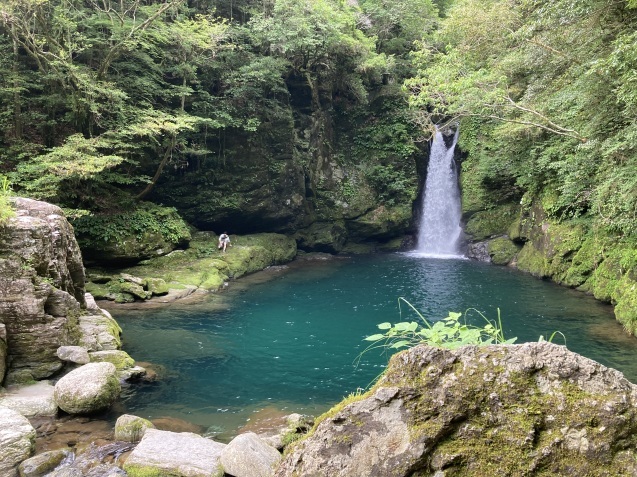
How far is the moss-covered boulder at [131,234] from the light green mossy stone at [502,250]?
16.2 m

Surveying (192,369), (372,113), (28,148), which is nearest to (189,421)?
(192,369)

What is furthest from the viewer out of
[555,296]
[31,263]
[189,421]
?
[555,296]

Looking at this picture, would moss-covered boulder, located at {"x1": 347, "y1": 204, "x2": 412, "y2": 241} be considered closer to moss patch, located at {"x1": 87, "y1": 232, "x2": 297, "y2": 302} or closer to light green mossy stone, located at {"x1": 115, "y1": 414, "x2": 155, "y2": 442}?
moss patch, located at {"x1": 87, "y1": 232, "x2": 297, "y2": 302}

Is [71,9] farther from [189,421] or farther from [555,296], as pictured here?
[555,296]

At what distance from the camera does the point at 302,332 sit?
12.9 m

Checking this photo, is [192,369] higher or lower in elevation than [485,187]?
lower

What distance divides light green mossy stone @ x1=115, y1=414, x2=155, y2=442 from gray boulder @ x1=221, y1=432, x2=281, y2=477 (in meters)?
1.76

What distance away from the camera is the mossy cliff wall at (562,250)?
13133 millimetres

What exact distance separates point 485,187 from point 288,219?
11913mm

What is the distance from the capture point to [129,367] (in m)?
9.48

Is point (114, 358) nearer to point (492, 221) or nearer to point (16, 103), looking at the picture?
point (16, 103)

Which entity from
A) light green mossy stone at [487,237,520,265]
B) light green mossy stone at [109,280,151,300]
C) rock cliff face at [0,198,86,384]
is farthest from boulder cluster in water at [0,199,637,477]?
light green mossy stone at [487,237,520,265]

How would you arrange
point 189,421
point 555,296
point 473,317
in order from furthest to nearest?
point 555,296, point 473,317, point 189,421

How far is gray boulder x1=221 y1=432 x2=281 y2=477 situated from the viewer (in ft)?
18.0
